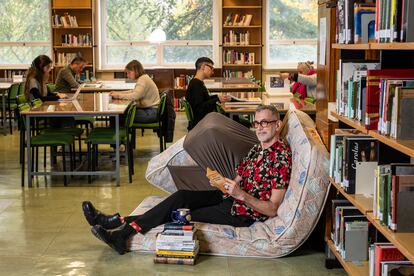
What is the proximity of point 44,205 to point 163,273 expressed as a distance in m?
2.14

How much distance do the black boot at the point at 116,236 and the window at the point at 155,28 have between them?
919 cm

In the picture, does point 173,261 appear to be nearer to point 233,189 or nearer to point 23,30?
point 233,189

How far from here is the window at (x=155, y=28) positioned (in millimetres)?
13727

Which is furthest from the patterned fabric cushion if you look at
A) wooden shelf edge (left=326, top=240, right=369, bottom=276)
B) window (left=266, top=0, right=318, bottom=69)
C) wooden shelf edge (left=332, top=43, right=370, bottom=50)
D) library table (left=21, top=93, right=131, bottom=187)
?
Result: window (left=266, top=0, right=318, bottom=69)

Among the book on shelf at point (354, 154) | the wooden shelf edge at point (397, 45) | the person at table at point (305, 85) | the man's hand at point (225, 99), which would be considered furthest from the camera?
the man's hand at point (225, 99)

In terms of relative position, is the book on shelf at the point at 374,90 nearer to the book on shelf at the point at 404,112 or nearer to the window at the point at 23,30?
the book on shelf at the point at 404,112

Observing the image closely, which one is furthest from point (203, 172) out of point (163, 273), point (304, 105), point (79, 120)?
point (79, 120)

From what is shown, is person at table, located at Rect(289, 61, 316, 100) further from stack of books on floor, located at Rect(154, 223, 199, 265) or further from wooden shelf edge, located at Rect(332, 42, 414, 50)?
wooden shelf edge, located at Rect(332, 42, 414, 50)

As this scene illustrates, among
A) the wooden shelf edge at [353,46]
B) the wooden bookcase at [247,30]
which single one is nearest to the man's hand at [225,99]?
the wooden shelf edge at [353,46]

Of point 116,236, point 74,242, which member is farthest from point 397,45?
point 74,242

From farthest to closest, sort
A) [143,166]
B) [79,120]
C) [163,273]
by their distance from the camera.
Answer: [79,120] → [143,166] → [163,273]

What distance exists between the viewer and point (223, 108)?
24.1 ft

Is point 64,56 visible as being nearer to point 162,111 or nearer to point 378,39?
point 162,111

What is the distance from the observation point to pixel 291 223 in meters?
4.49
